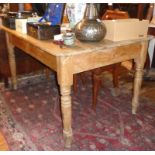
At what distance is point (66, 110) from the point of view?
1.43 m

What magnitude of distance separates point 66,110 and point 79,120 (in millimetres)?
505

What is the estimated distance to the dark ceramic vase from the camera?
1.41m

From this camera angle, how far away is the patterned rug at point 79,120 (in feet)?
5.29

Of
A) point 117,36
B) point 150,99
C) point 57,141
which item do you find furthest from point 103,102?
point 117,36

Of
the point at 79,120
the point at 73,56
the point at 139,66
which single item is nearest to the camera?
the point at 73,56

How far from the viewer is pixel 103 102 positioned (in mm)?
2199

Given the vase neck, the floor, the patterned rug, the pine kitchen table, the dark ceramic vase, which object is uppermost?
the vase neck

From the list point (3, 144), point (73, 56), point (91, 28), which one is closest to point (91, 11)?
point (91, 28)

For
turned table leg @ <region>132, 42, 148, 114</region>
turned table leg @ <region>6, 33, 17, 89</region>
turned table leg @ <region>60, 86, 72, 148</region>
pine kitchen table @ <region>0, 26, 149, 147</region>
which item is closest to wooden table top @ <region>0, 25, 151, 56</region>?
pine kitchen table @ <region>0, 26, 149, 147</region>

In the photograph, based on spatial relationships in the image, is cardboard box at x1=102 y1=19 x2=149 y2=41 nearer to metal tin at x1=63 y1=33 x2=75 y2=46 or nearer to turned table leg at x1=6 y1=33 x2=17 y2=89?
metal tin at x1=63 y1=33 x2=75 y2=46

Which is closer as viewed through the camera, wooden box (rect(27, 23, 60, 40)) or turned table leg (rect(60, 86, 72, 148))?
turned table leg (rect(60, 86, 72, 148))

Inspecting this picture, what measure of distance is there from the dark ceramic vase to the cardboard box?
0.27 ft

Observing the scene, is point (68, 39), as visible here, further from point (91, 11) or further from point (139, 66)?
point (139, 66)
